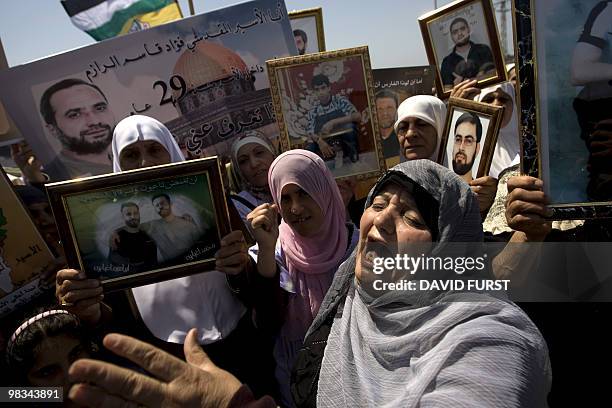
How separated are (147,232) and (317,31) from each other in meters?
2.83

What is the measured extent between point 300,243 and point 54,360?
1.04 metres

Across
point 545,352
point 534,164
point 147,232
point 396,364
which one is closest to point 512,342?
point 545,352

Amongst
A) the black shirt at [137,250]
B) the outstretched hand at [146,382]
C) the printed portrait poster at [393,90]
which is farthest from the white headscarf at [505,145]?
the outstretched hand at [146,382]

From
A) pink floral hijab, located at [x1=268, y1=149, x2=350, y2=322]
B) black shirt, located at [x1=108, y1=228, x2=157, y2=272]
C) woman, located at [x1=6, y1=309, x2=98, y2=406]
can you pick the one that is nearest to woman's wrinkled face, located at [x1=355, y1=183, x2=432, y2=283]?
pink floral hijab, located at [x1=268, y1=149, x2=350, y2=322]

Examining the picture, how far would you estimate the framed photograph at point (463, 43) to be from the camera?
3152 millimetres

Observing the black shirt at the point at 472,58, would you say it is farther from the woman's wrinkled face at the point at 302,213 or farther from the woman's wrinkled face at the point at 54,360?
the woman's wrinkled face at the point at 54,360

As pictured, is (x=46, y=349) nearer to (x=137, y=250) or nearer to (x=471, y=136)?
A: (x=137, y=250)

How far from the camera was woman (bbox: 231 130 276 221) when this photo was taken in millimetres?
2797

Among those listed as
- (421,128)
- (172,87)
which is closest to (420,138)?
(421,128)

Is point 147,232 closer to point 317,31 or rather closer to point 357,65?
point 357,65

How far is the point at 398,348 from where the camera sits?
1351 millimetres

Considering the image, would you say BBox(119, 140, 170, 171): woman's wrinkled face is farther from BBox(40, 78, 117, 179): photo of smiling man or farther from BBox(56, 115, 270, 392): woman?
BBox(40, 78, 117, 179): photo of smiling man

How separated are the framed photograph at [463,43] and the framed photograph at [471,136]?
4.41ft

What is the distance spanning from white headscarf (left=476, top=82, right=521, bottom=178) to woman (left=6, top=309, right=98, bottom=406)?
97.9 inches
